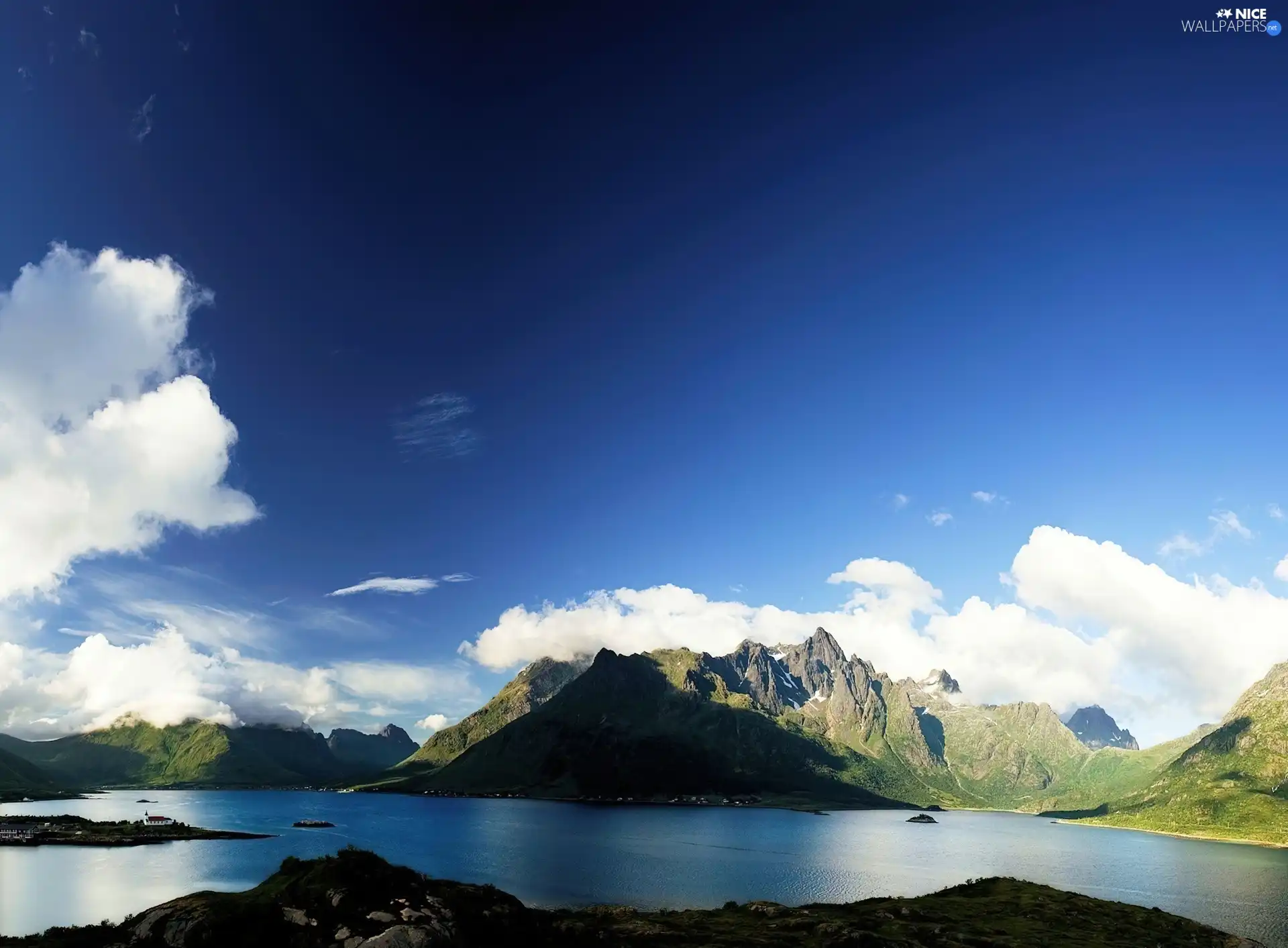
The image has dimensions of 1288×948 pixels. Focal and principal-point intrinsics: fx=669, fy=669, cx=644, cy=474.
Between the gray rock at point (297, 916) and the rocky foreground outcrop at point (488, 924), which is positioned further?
the gray rock at point (297, 916)

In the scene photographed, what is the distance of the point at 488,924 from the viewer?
2584 inches

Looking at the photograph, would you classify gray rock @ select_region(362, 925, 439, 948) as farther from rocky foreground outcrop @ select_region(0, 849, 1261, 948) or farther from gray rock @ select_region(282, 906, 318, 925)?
gray rock @ select_region(282, 906, 318, 925)

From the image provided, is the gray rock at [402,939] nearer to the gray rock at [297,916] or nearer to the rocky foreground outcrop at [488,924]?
the rocky foreground outcrop at [488,924]

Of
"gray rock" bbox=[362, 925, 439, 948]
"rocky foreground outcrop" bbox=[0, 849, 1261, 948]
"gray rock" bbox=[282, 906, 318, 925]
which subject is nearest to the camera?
"gray rock" bbox=[362, 925, 439, 948]

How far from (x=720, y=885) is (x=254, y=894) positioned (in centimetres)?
11742

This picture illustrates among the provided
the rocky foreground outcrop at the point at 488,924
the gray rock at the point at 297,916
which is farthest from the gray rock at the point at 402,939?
the gray rock at the point at 297,916

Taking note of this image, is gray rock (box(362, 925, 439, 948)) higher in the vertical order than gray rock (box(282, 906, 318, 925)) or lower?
lower

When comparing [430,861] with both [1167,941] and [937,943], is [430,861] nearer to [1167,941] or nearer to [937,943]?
[937,943]

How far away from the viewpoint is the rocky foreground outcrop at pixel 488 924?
191 ft

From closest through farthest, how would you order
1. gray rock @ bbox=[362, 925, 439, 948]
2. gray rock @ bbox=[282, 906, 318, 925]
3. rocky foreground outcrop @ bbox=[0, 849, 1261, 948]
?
1. gray rock @ bbox=[362, 925, 439, 948]
2. rocky foreground outcrop @ bbox=[0, 849, 1261, 948]
3. gray rock @ bbox=[282, 906, 318, 925]

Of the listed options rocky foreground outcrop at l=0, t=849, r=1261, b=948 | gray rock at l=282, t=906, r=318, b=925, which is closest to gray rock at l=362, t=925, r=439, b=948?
rocky foreground outcrop at l=0, t=849, r=1261, b=948

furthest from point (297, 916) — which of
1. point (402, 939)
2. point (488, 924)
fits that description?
point (488, 924)

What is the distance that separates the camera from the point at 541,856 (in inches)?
7771

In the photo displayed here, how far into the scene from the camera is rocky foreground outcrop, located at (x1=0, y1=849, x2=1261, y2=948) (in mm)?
58094
